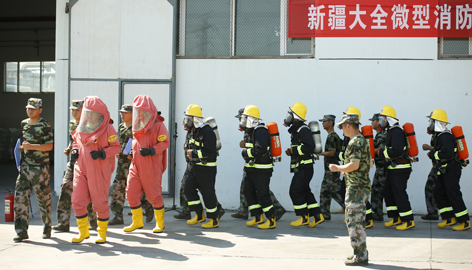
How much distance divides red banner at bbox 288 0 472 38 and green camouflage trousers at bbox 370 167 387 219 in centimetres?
290

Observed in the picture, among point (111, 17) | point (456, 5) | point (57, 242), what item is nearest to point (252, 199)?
point (57, 242)

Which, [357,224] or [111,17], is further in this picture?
[111,17]

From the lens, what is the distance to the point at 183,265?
→ 5.77 m

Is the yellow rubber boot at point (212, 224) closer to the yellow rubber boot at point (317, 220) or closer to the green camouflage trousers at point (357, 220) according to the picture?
the yellow rubber boot at point (317, 220)

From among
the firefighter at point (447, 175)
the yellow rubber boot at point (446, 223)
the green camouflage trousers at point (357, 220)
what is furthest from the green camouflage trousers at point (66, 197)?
the yellow rubber boot at point (446, 223)

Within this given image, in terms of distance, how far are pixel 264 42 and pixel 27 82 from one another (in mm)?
16861

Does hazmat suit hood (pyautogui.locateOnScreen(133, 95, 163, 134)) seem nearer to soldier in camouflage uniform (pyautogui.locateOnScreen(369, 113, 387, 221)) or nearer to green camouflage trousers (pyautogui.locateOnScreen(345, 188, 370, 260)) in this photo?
green camouflage trousers (pyautogui.locateOnScreen(345, 188, 370, 260))

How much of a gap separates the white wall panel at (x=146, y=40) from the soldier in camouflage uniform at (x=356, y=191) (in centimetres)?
527

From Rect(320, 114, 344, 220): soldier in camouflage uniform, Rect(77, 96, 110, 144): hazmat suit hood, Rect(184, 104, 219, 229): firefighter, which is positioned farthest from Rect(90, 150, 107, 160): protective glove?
Rect(320, 114, 344, 220): soldier in camouflage uniform

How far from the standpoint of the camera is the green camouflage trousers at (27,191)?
691 centimetres

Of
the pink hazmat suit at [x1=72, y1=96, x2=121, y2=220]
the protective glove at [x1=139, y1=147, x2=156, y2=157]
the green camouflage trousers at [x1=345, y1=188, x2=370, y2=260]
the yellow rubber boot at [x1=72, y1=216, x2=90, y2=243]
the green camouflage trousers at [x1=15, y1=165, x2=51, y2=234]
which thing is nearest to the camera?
the green camouflage trousers at [x1=345, y1=188, x2=370, y2=260]

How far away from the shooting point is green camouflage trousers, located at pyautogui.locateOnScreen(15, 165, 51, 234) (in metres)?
6.91

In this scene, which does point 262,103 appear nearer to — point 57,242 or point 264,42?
point 264,42

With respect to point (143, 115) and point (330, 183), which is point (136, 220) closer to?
point (143, 115)
